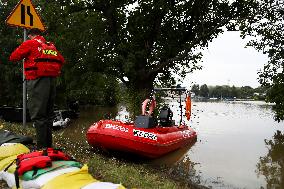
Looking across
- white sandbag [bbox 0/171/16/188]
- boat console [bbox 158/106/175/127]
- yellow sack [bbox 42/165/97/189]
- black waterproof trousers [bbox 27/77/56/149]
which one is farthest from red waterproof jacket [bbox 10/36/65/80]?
boat console [bbox 158/106/175/127]

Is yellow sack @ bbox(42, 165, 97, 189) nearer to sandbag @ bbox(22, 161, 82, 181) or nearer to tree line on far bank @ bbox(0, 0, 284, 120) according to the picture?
sandbag @ bbox(22, 161, 82, 181)

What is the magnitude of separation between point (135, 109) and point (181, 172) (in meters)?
10.7

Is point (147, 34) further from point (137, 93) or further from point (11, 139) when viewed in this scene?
point (11, 139)

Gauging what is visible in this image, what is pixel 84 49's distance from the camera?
21.8m

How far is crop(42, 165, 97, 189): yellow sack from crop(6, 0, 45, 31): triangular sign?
484 centimetres

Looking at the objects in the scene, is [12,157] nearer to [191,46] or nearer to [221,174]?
[221,174]

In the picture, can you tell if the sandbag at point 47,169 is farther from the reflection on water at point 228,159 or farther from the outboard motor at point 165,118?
the outboard motor at point 165,118

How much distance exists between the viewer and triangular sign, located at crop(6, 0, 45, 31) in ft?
25.5

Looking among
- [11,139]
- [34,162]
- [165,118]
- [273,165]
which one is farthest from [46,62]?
[273,165]

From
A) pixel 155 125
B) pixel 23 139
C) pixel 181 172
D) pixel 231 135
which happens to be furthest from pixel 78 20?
pixel 23 139

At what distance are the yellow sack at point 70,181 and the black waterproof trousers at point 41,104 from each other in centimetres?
229

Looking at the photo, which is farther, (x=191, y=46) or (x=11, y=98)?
(x=11, y=98)

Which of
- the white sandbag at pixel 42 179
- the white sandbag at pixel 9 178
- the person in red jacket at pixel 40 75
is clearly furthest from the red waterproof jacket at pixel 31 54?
the white sandbag at pixel 42 179

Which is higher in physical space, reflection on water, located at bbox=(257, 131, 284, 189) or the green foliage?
the green foliage
